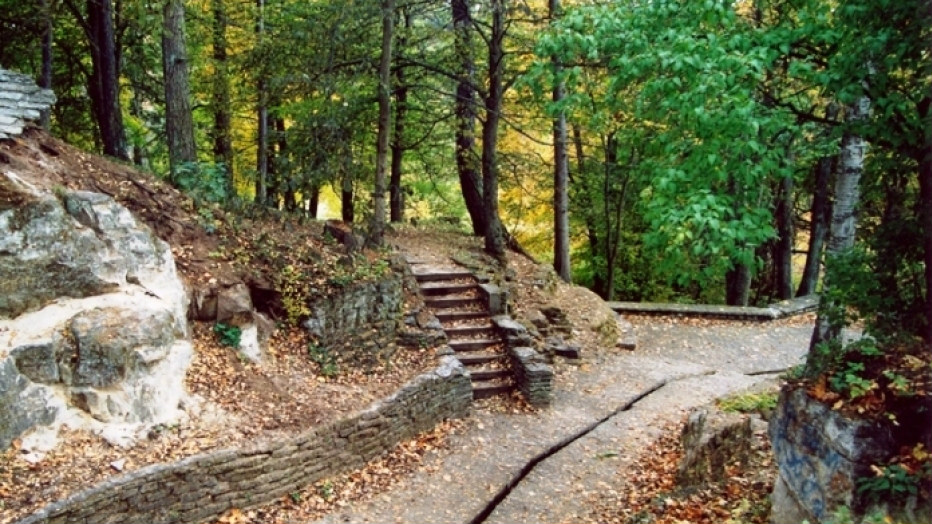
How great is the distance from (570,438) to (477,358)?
216 cm

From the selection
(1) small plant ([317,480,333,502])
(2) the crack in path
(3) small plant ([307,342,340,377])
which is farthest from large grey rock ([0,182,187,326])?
(2) the crack in path

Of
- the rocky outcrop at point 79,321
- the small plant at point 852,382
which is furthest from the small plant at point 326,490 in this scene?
the small plant at point 852,382

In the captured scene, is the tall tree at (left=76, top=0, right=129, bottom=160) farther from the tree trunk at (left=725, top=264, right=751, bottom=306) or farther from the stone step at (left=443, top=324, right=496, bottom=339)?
the tree trunk at (left=725, top=264, right=751, bottom=306)

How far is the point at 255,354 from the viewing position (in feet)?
27.1

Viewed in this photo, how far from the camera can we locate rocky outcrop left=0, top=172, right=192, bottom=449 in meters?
6.23

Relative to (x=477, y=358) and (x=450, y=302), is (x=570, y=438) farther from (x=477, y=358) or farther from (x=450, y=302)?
(x=450, y=302)

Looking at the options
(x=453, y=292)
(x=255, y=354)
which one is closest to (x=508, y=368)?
(x=453, y=292)

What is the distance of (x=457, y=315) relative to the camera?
10.9 metres

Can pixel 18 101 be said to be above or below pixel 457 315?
above

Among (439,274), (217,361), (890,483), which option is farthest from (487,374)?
(890,483)

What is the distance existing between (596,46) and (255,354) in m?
5.67

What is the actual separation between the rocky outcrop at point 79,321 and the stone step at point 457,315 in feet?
14.2

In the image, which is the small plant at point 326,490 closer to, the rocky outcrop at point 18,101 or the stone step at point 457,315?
the stone step at point 457,315

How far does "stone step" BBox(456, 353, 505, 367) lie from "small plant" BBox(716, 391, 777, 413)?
11.0 feet
